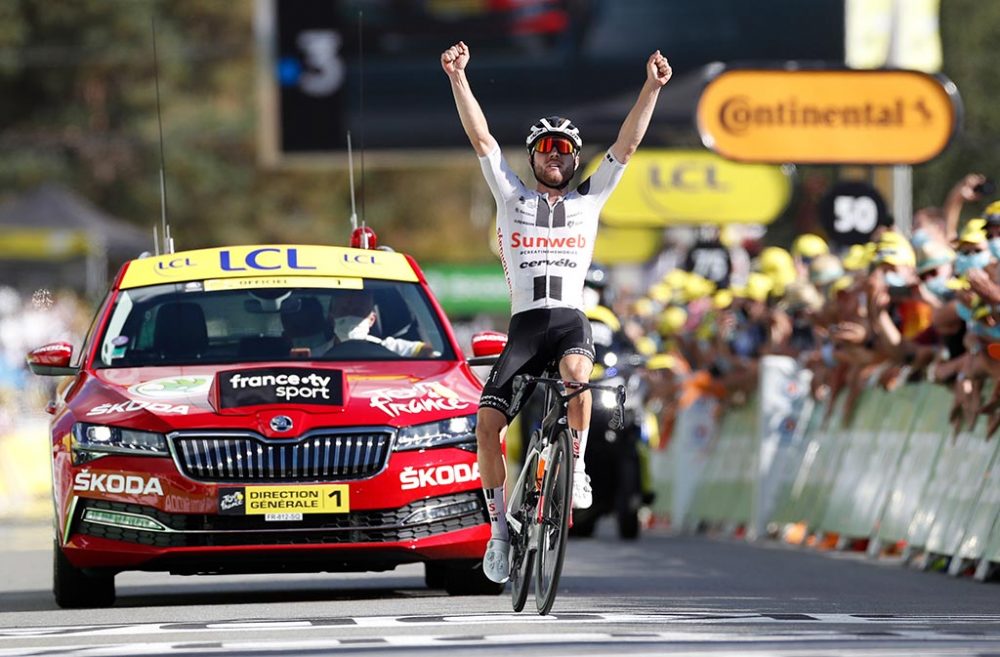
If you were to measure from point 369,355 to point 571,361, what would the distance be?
2.20 meters

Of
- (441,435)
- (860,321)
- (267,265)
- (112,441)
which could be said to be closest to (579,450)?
(441,435)

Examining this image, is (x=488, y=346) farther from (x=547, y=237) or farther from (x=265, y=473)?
(x=547, y=237)

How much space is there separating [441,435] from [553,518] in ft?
4.63

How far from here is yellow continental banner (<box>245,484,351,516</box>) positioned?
11.7 m

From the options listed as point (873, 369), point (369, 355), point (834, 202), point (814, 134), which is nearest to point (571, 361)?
point (369, 355)

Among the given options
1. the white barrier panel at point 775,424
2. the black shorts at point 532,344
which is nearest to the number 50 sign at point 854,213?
the white barrier panel at point 775,424

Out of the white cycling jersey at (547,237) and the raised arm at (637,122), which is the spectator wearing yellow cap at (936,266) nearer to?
the raised arm at (637,122)

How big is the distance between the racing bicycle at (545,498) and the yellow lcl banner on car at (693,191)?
19893 millimetres

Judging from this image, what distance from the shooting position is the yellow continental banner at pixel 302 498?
11656 millimetres

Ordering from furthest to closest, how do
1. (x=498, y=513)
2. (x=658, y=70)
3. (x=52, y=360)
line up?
(x=52, y=360), (x=658, y=70), (x=498, y=513)

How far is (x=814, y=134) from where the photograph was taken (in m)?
25.2

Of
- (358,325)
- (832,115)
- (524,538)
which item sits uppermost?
(832,115)

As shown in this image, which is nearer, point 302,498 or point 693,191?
point 302,498

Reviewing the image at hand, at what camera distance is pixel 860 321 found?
17.6 meters
